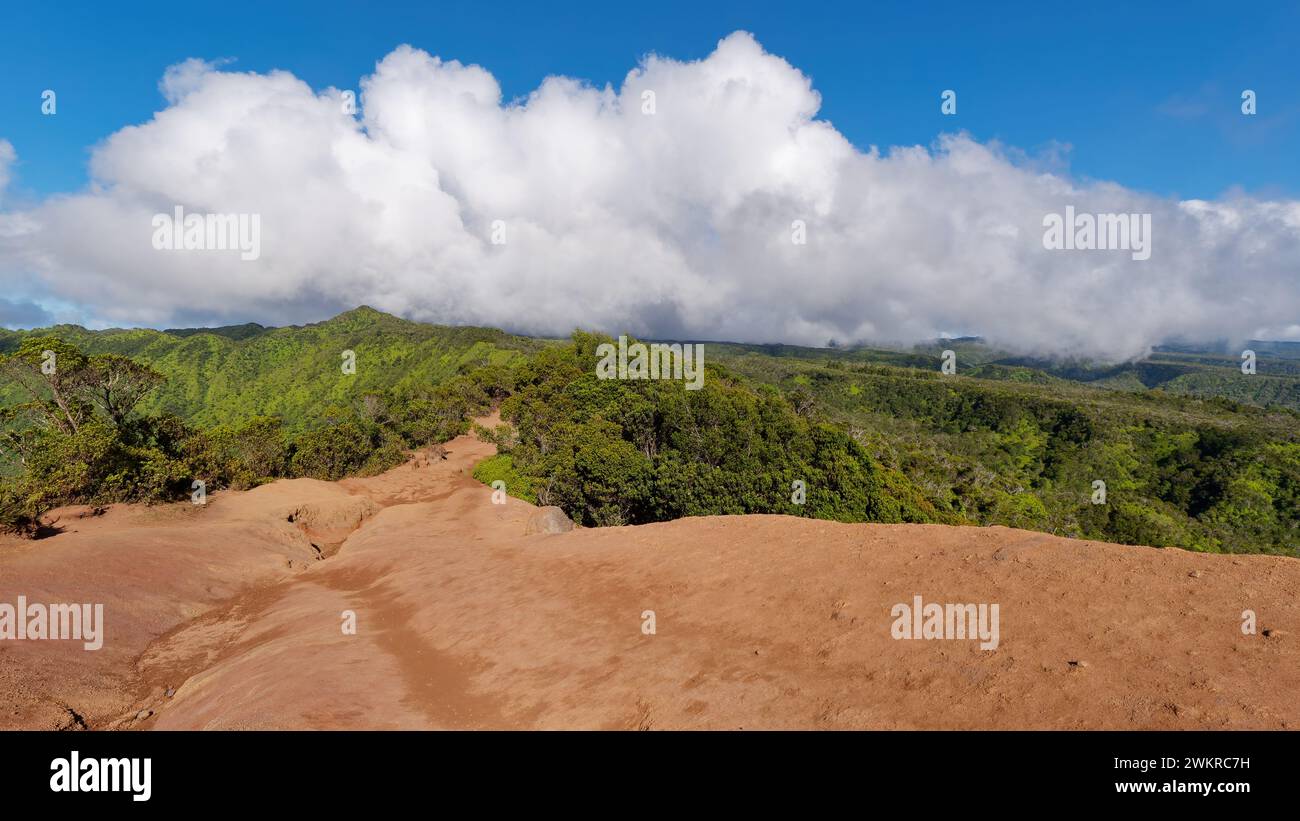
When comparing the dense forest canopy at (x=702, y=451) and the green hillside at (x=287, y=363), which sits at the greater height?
the green hillside at (x=287, y=363)

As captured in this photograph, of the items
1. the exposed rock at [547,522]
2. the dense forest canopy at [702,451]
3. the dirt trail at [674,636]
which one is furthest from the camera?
the dense forest canopy at [702,451]

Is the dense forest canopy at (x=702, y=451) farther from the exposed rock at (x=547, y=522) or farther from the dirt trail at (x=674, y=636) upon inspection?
the dirt trail at (x=674, y=636)

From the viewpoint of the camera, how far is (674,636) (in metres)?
10.9

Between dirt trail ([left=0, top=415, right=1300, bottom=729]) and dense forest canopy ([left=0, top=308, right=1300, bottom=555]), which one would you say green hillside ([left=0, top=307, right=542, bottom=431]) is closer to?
dense forest canopy ([left=0, top=308, right=1300, bottom=555])

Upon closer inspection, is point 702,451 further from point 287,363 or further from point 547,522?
point 287,363

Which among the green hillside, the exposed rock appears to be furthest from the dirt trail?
the green hillside

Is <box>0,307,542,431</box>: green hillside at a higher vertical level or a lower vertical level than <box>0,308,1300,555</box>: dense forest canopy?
higher

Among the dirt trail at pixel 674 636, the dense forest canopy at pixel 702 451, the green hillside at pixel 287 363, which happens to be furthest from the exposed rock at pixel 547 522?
the green hillside at pixel 287 363

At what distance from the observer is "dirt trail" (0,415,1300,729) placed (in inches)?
288

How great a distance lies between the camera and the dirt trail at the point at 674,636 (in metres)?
7.31

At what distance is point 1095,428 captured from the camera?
8569 cm
